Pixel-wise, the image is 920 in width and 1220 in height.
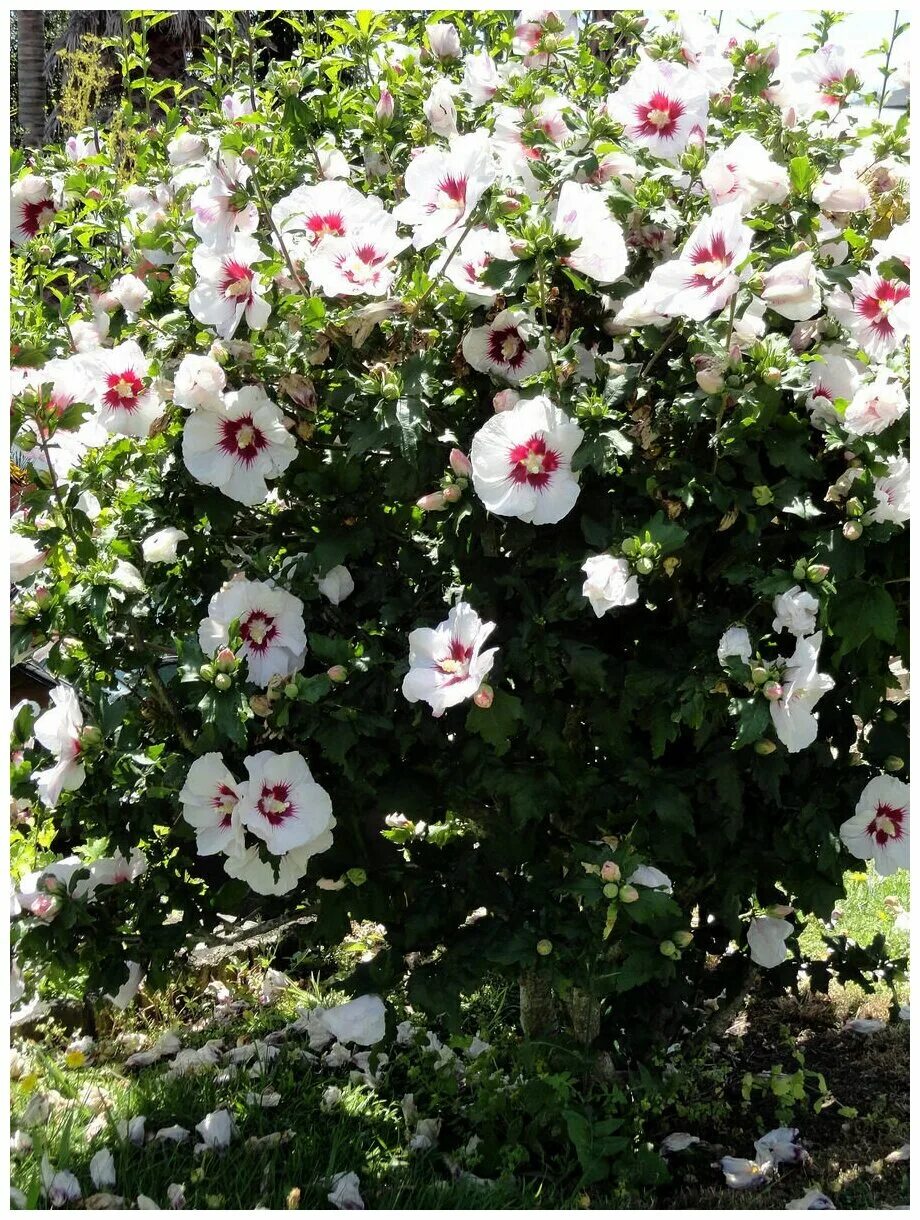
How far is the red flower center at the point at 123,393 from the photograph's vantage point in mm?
2162

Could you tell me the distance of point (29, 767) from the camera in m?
2.22

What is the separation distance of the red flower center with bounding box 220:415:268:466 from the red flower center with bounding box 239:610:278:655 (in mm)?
255

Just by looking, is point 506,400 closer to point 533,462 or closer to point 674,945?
point 533,462

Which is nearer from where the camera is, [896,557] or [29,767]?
[896,557]

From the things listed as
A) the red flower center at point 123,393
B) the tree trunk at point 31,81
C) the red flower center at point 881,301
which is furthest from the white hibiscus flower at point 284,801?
the tree trunk at point 31,81

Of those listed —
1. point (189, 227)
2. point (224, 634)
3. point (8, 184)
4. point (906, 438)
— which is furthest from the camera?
point (8, 184)

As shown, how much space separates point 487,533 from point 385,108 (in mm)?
858

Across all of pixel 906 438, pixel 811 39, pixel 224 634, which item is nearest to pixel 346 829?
pixel 224 634

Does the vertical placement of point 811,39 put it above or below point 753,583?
above

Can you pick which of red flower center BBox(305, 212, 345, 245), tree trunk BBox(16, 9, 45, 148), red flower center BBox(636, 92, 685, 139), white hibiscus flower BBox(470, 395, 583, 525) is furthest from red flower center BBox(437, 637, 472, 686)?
tree trunk BBox(16, 9, 45, 148)

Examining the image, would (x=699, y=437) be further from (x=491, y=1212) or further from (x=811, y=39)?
(x=491, y=1212)

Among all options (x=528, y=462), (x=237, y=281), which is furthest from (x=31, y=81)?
(x=528, y=462)

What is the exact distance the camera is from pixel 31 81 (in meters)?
8.85

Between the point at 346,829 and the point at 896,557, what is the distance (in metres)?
1.06
